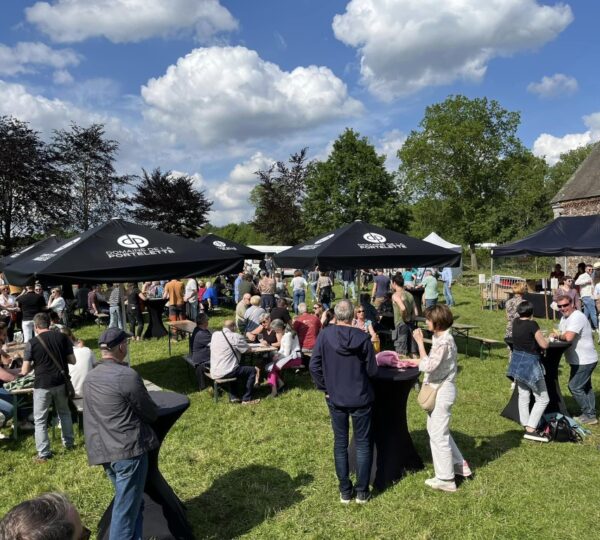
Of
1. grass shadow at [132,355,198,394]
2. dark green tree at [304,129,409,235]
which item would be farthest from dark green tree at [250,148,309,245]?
grass shadow at [132,355,198,394]

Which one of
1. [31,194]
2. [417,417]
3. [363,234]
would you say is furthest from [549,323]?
[31,194]

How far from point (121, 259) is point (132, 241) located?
529 mm

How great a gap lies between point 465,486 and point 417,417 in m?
1.80

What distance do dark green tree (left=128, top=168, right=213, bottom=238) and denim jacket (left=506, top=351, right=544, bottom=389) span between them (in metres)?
37.6

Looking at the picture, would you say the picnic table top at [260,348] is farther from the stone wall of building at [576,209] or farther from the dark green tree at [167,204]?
the dark green tree at [167,204]

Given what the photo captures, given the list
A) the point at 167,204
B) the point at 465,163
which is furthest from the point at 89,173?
the point at 465,163

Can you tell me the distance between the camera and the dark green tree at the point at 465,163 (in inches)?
1636

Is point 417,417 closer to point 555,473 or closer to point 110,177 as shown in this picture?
point 555,473

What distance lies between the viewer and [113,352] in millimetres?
3492

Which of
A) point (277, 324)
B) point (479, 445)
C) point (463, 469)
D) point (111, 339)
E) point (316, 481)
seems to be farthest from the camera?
point (277, 324)

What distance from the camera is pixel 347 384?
4.11m

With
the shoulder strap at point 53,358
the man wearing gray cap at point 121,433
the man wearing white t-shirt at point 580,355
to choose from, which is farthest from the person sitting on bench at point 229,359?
the man wearing white t-shirt at point 580,355

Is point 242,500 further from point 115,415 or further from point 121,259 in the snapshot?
point 121,259

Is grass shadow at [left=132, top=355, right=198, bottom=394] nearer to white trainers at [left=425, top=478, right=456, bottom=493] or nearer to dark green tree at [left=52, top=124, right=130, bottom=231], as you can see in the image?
white trainers at [left=425, top=478, right=456, bottom=493]
